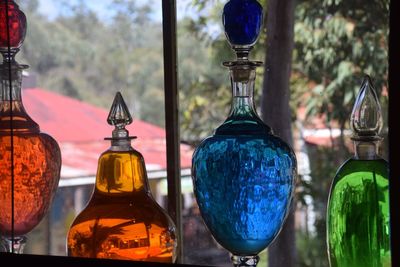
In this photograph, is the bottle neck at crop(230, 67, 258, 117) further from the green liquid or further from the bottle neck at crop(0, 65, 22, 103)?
the bottle neck at crop(0, 65, 22, 103)

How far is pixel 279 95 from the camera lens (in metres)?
1.38

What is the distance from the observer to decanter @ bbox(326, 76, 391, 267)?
0.59 meters

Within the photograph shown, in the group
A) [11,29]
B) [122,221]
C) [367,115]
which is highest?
[11,29]

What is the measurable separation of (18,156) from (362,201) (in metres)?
0.41

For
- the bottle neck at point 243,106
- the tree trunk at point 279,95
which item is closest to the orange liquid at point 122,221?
the bottle neck at point 243,106

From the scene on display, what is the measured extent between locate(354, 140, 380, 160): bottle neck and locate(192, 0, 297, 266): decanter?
64 mm

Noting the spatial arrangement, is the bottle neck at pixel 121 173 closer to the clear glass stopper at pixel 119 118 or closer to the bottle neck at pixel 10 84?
the clear glass stopper at pixel 119 118

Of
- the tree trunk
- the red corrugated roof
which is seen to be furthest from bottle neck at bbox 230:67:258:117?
the red corrugated roof

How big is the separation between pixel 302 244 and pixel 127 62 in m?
1.54

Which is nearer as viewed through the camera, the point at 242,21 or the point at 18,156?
the point at 242,21

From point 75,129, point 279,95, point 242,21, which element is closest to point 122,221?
point 242,21

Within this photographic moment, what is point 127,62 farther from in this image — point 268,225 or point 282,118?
point 268,225

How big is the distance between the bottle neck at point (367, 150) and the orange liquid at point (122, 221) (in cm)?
21

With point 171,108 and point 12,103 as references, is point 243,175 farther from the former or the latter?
point 12,103
